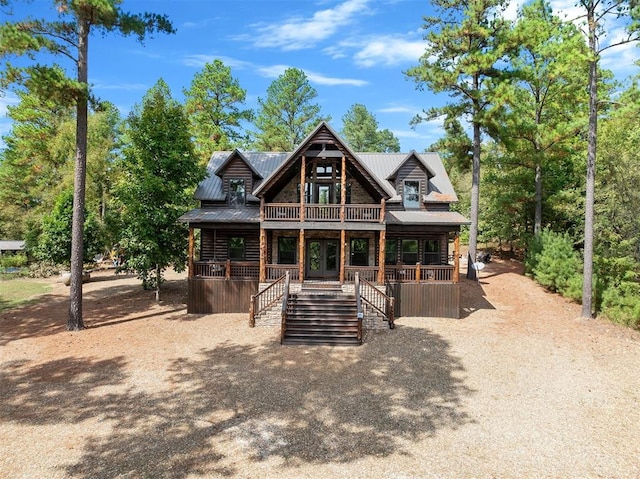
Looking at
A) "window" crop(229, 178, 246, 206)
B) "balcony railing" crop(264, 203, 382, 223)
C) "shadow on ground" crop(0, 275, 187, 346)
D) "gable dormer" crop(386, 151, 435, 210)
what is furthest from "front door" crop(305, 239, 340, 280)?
"shadow on ground" crop(0, 275, 187, 346)

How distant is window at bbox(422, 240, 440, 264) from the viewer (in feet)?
71.5

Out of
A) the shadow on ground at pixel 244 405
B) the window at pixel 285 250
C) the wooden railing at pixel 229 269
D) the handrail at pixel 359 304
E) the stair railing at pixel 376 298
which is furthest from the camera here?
the window at pixel 285 250

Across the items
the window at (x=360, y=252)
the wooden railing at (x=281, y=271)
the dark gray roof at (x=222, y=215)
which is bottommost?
the wooden railing at (x=281, y=271)

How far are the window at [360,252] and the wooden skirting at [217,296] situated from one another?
19.7 ft

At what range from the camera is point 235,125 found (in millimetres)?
36750

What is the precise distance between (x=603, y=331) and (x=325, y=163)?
1565 cm

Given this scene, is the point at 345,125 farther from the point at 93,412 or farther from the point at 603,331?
the point at 93,412

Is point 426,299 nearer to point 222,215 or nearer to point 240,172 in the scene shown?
point 222,215

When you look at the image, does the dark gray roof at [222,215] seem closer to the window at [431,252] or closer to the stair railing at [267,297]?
the stair railing at [267,297]

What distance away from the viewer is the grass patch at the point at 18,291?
21283mm

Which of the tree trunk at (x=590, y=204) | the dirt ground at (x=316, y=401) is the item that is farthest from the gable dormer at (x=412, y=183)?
the tree trunk at (x=590, y=204)

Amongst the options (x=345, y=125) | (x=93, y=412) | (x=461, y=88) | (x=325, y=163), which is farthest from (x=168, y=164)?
(x=345, y=125)

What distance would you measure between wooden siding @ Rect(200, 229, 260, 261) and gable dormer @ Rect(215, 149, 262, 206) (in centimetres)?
176

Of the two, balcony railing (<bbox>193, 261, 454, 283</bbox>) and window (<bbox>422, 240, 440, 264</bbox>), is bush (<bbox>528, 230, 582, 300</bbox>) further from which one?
balcony railing (<bbox>193, 261, 454, 283</bbox>)
